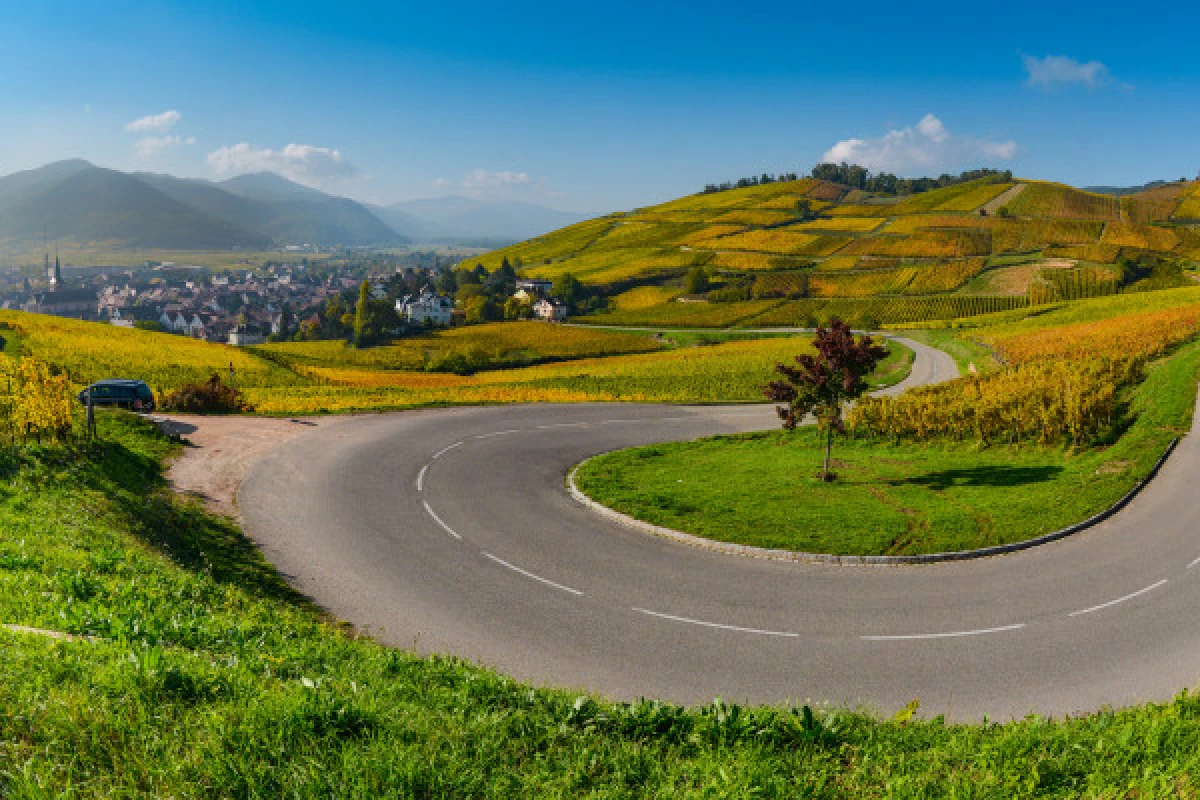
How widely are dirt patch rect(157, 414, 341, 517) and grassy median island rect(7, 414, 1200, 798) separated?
471 inches

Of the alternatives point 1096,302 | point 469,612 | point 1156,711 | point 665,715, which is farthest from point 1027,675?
point 1096,302

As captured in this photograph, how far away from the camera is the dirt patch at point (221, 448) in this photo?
753 inches

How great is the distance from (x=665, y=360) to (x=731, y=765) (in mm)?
58037

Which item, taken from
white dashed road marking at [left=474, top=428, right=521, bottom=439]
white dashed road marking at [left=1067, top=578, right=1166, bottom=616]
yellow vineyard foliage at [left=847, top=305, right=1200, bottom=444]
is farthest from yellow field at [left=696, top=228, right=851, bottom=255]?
white dashed road marking at [left=1067, top=578, right=1166, bottom=616]

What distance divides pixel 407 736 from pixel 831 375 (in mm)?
17886

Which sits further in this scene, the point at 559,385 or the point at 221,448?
the point at 559,385

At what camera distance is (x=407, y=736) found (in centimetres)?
487

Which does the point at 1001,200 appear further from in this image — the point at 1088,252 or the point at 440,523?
the point at 440,523

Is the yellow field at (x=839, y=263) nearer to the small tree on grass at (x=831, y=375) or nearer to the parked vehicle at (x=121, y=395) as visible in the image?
the small tree on grass at (x=831, y=375)

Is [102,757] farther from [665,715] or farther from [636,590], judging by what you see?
[636,590]

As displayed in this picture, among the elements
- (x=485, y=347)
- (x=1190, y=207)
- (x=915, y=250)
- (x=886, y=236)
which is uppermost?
(x=1190, y=207)

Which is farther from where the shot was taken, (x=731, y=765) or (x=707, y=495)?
(x=707, y=495)

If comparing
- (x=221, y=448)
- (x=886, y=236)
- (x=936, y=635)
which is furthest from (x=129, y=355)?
(x=886, y=236)

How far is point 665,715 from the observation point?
18.3ft
